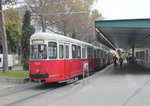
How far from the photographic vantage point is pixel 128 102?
35.2ft

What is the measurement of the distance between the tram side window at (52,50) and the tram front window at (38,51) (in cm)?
26

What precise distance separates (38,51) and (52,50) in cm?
77

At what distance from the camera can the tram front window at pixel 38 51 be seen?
15.7 m

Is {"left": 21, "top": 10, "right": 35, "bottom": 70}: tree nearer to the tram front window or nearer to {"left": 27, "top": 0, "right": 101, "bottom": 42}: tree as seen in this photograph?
{"left": 27, "top": 0, "right": 101, "bottom": 42}: tree

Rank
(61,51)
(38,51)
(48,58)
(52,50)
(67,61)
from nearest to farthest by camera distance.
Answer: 1. (48,58)
2. (38,51)
3. (52,50)
4. (61,51)
5. (67,61)

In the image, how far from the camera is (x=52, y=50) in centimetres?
1592

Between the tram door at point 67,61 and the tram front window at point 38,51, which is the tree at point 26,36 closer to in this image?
the tram door at point 67,61

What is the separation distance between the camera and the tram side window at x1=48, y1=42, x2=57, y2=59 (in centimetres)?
1578

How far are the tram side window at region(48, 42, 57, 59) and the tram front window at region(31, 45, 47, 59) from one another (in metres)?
0.26

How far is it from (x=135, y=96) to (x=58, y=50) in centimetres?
575

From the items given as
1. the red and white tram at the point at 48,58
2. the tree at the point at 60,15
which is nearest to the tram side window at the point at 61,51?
the red and white tram at the point at 48,58

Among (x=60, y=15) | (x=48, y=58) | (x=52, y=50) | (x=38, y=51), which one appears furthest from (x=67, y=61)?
(x=60, y=15)

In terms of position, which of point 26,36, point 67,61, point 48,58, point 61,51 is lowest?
point 67,61

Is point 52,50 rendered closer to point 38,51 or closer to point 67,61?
point 38,51
